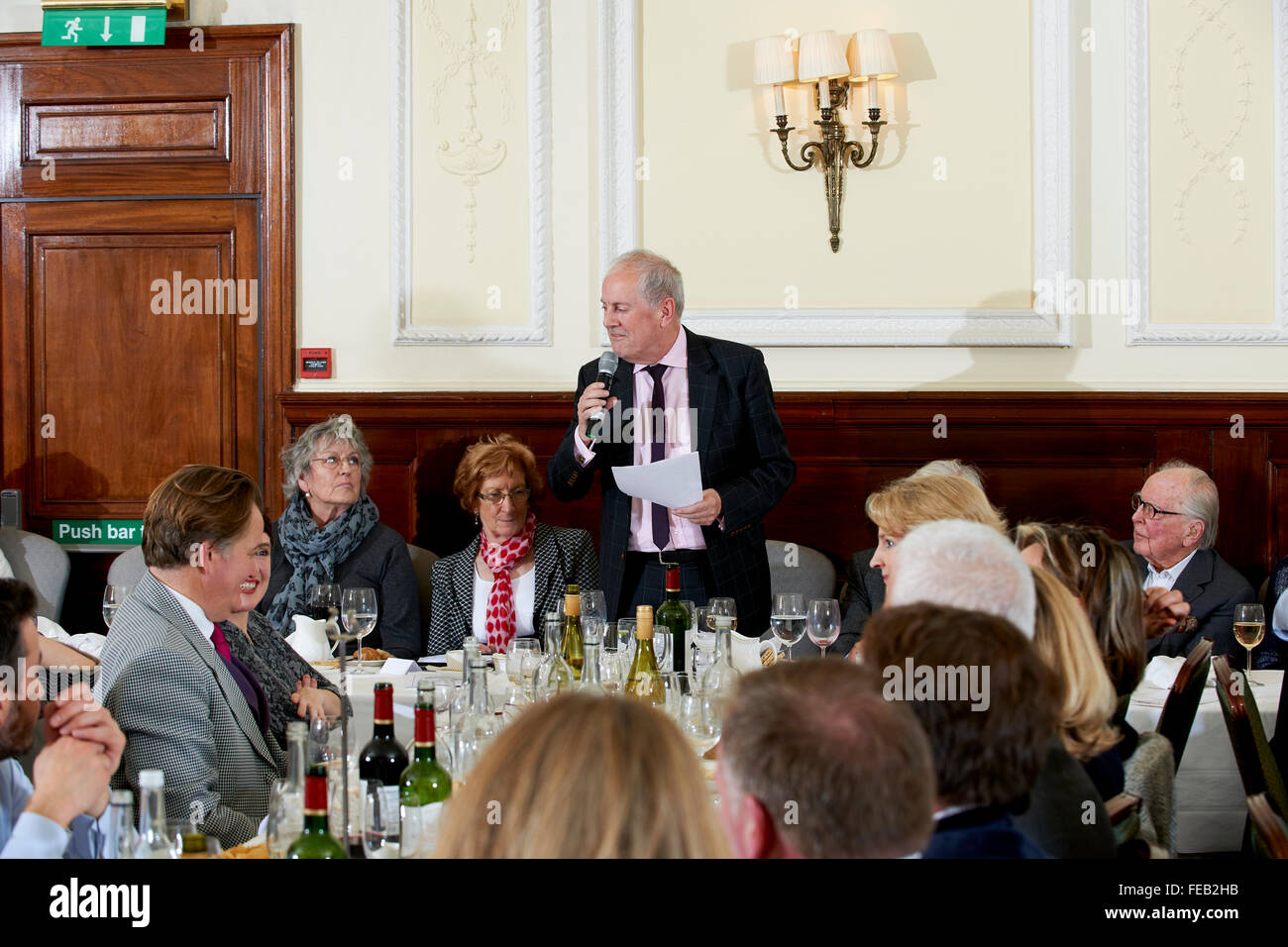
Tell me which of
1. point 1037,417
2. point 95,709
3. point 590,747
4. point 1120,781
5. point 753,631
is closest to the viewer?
point 590,747

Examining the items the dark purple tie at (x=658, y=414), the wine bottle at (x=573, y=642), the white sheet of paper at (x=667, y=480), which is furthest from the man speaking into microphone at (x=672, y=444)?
the wine bottle at (x=573, y=642)

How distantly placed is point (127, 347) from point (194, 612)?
3112 millimetres

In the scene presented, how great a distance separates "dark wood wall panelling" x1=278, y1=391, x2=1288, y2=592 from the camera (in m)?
4.64

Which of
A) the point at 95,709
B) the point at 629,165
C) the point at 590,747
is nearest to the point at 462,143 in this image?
the point at 629,165

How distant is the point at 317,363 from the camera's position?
16.0 ft

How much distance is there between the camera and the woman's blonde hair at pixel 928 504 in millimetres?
2598

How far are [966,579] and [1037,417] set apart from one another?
3008 millimetres

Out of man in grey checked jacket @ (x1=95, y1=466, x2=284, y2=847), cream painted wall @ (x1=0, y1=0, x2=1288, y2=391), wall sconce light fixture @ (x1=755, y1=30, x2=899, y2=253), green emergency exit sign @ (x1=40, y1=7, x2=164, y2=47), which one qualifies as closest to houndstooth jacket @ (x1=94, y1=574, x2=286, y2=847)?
man in grey checked jacket @ (x1=95, y1=466, x2=284, y2=847)

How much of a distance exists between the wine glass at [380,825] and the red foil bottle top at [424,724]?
9cm

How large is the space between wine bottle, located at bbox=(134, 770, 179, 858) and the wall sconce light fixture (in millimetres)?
3626

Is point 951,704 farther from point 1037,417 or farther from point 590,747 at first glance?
point 1037,417

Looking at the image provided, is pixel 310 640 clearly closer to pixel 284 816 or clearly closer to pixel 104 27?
pixel 284 816

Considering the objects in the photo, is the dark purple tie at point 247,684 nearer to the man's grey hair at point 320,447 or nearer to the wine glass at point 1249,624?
the man's grey hair at point 320,447

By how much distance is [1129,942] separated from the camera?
1.56 m
